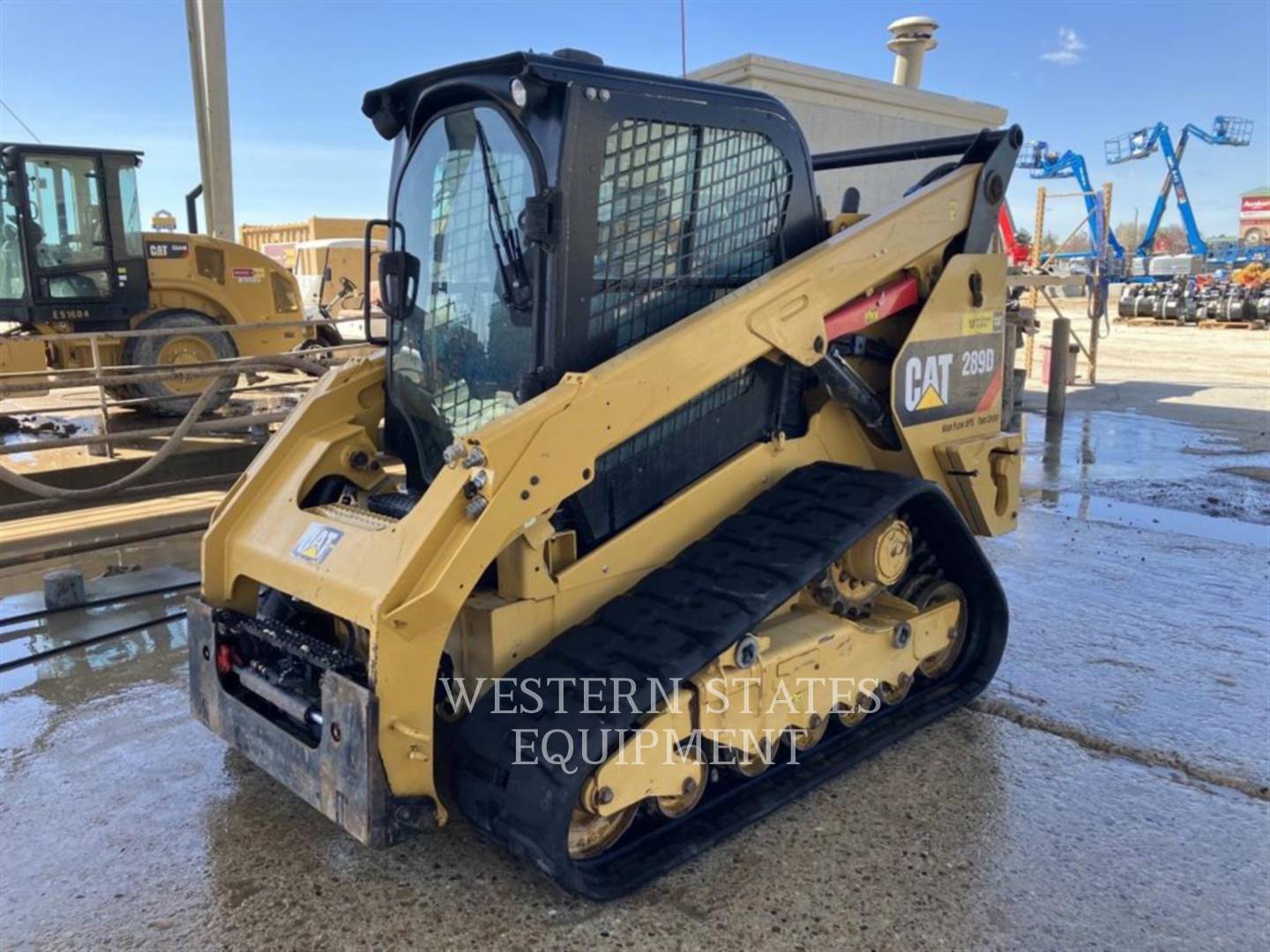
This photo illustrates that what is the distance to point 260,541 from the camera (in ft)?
11.2

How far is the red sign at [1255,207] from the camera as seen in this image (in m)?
74.2

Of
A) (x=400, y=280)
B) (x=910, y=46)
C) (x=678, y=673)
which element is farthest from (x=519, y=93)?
(x=910, y=46)

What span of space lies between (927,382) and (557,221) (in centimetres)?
181

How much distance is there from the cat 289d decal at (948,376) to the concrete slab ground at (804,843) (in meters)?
1.20

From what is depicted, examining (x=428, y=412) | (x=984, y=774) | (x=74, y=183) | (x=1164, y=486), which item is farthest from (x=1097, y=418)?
(x=74, y=183)

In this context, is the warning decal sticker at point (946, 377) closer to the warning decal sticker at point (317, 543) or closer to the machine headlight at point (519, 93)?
the machine headlight at point (519, 93)

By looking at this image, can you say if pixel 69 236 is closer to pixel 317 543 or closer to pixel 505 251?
pixel 317 543

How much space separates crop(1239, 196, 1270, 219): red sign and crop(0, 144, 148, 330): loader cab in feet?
273

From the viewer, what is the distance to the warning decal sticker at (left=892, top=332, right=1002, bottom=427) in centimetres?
398

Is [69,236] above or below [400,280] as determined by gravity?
above

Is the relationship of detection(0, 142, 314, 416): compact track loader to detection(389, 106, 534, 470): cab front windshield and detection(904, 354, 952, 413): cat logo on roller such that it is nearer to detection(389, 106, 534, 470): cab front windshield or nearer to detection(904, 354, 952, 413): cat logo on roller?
detection(389, 106, 534, 470): cab front windshield

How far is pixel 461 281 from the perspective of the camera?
3.41m

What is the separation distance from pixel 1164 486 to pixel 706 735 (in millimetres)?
6682

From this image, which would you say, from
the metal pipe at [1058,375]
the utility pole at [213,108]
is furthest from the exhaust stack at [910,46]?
the utility pole at [213,108]
